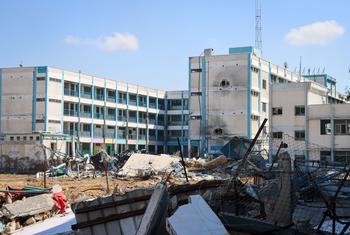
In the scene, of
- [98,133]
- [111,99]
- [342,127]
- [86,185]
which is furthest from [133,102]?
[86,185]

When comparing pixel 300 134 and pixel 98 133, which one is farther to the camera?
pixel 98 133

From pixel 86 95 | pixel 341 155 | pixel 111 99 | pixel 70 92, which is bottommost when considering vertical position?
pixel 341 155

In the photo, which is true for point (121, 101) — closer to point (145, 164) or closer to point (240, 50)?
point (240, 50)

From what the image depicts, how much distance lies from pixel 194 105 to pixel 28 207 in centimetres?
5113

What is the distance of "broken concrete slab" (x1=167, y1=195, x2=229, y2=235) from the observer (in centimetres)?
562

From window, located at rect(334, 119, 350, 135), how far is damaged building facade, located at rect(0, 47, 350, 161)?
124 centimetres

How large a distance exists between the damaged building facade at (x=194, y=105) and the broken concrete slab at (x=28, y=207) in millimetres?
35826

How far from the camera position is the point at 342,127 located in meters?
44.5

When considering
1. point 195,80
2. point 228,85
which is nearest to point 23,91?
point 195,80

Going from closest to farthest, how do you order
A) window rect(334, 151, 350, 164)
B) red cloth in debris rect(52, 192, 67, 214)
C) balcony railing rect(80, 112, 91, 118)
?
red cloth in debris rect(52, 192, 67, 214) → window rect(334, 151, 350, 164) → balcony railing rect(80, 112, 91, 118)

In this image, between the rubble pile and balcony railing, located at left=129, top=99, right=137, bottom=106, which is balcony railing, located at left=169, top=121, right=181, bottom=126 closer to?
balcony railing, located at left=129, top=99, right=137, bottom=106

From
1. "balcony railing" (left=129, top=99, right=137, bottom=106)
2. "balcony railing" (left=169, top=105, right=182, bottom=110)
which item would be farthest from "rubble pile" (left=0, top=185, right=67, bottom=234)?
"balcony railing" (left=169, top=105, right=182, bottom=110)

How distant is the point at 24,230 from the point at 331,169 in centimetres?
707

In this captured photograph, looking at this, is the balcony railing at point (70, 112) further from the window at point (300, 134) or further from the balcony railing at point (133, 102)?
the window at point (300, 134)
